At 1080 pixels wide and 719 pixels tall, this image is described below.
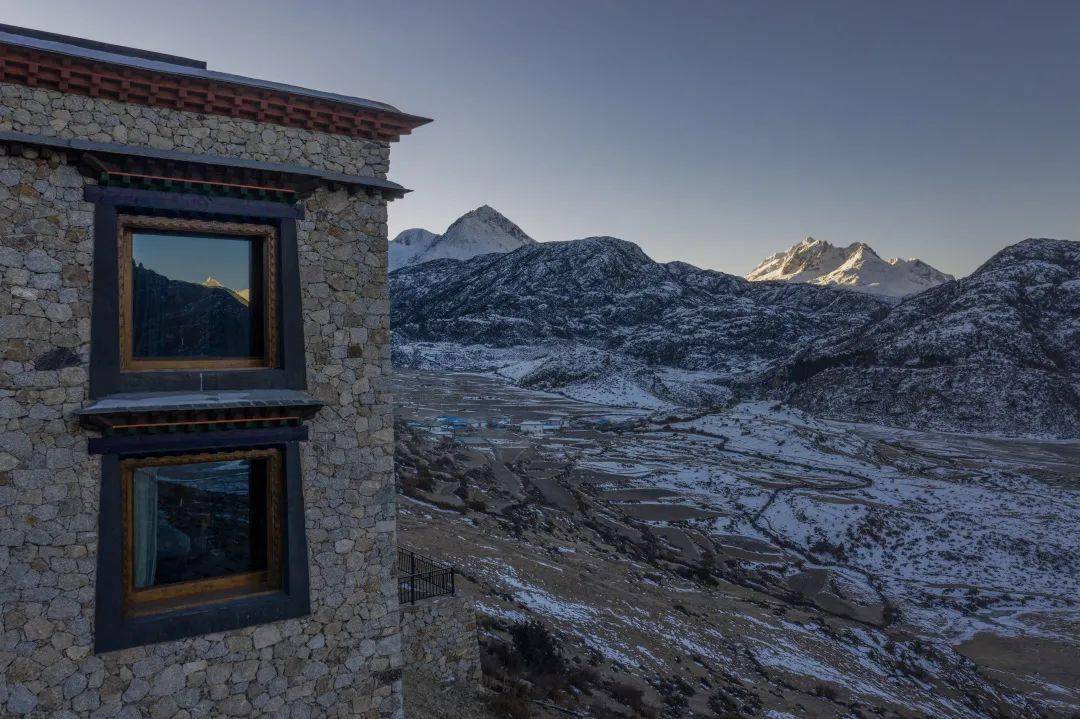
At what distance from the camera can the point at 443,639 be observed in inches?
511

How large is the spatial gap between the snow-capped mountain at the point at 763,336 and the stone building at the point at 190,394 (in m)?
72.8

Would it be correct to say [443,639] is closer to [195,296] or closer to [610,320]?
[195,296]

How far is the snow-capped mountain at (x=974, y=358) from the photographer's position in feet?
236

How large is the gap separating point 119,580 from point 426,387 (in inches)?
2969

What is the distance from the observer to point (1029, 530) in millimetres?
35625

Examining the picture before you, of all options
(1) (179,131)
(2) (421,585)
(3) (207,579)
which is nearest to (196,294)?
(1) (179,131)

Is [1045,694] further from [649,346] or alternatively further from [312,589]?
[649,346]

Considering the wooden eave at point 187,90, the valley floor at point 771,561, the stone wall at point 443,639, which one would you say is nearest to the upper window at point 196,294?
the wooden eave at point 187,90

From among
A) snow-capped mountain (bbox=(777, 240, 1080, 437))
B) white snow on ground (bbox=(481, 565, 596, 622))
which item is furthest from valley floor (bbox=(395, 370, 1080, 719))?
snow-capped mountain (bbox=(777, 240, 1080, 437))

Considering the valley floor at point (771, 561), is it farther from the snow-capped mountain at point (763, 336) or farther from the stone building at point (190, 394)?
the snow-capped mountain at point (763, 336)

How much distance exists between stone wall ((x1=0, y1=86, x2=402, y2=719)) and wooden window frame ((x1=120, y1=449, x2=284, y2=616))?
301mm

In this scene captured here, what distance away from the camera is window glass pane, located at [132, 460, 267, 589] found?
7090 mm

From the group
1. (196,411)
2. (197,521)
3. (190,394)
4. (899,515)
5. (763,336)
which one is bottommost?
(899,515)

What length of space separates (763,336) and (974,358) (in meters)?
44.4
